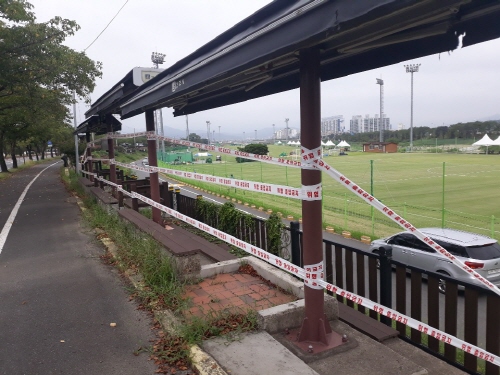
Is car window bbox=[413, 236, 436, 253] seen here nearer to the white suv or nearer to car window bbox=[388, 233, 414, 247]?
the white suv

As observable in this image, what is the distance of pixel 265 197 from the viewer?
25.2 meters

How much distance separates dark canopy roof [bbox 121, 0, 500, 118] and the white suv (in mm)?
5565

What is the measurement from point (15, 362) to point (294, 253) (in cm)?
345

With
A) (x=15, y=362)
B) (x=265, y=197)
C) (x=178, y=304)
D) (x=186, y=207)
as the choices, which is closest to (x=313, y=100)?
(x=178, y=304)

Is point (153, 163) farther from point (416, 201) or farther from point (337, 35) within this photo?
point (416, 201)

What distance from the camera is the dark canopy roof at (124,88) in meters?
7.18

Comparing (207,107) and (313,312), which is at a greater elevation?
(207,107)

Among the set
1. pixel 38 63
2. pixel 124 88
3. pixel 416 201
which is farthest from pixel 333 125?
pixel 124 88

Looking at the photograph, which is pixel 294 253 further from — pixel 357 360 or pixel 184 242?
pixel 357 360

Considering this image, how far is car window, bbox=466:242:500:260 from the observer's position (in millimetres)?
8688

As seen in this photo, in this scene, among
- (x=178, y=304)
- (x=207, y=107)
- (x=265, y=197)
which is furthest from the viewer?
(x=265, y=197)

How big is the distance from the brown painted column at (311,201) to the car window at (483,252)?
6.48 m

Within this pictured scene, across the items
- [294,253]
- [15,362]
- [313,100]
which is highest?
[313,100]

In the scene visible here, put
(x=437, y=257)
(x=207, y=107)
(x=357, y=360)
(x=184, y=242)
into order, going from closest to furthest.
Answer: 1. (x=357, y=360)
2. (x=184, y=242)
3. (x=207, y=107)
4. (x=437, y=257)
